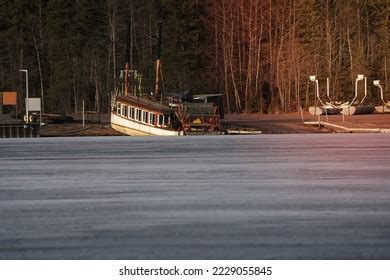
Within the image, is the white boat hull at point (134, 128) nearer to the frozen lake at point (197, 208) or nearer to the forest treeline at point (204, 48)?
the forest treeline at point (204, 48)

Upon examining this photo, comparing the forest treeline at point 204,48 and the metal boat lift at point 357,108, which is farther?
the forest treeline at point 204,48

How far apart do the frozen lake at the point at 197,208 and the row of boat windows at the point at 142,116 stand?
2380cm

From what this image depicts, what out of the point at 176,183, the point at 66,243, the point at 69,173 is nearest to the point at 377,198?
the point at 176,183

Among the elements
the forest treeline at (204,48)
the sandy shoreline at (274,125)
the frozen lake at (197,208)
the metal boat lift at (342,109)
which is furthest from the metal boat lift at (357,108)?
the frozen lake at (197,208)

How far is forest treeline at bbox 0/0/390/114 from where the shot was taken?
169 ft

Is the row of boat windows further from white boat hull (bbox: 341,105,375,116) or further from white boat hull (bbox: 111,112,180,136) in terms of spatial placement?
white boat hull (bbox: 341,105,375,116)

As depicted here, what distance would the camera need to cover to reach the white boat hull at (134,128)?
3984cm

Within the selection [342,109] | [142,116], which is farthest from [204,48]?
[142,116]

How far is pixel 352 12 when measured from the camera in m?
56.9

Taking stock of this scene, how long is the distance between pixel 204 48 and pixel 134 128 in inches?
554

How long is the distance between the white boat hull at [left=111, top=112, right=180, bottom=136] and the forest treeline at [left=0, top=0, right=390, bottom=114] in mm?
7170

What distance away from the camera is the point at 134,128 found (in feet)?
136

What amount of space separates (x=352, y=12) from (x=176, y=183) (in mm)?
46959

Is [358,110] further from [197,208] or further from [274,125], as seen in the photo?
[197,208]
